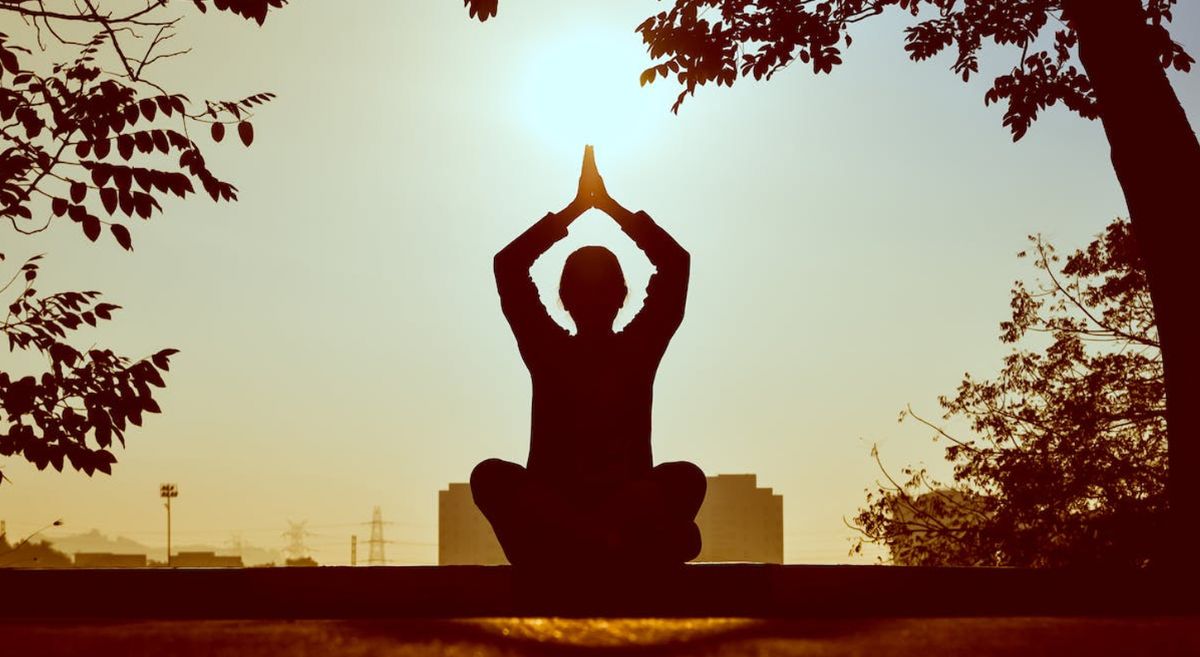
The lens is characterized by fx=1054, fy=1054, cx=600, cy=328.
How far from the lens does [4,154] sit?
5715 millimetres

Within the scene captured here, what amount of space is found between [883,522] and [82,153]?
13197 millimetres

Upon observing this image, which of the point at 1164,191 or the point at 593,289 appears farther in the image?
the point at 1164,191

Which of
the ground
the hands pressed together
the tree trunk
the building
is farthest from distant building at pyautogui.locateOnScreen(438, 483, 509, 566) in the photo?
the ground

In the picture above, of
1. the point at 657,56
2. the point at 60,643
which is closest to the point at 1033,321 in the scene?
the point at 657,56

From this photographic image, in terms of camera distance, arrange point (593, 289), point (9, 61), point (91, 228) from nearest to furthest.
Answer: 1. point (593, 289)
2. point (91, 228)
3. point (9, 61)

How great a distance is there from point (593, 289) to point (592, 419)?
570 mm

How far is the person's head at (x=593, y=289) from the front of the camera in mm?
4484

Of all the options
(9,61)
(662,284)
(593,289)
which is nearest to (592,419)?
(593,289)

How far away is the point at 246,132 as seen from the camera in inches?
234

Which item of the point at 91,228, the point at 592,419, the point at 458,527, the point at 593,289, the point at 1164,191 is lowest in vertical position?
the point at 458,527

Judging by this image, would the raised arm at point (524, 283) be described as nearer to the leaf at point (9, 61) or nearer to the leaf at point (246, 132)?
the leaf at point (246, 132)

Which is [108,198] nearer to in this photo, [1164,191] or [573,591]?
[573,591]

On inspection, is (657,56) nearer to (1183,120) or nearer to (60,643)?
(1183,120)

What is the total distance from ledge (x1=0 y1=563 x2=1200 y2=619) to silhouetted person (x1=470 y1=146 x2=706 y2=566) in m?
0.14
